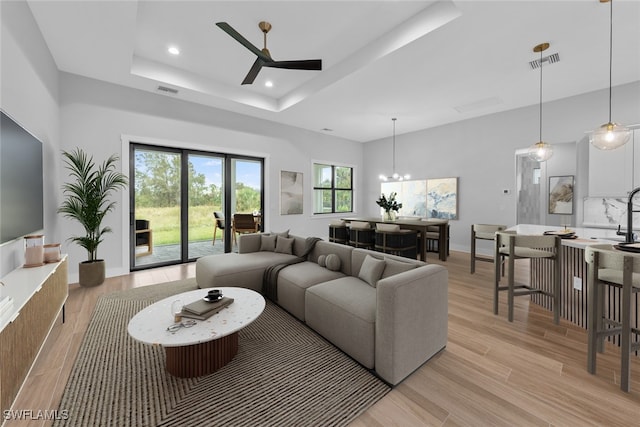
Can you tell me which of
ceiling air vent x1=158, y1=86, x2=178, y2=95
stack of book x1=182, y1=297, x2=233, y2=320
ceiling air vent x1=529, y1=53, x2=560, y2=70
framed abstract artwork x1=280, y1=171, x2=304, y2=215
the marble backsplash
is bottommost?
stack of book x1=182, y1=297, x2=233, y2=320

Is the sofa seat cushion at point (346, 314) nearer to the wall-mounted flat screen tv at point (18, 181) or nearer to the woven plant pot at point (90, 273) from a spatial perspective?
the wall-mounted flat screen tv at point (18, 181)

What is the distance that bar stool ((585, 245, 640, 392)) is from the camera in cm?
169

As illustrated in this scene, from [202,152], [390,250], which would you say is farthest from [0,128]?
[390,250]

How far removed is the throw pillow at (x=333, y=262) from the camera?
2963 mm

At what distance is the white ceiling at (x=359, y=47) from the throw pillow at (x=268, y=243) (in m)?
2.62

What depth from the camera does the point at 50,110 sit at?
3.27m

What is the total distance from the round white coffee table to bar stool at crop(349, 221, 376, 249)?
356cm

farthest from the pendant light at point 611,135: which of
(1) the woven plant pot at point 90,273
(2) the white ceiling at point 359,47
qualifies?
(1) the woven plant pot at point 90,273

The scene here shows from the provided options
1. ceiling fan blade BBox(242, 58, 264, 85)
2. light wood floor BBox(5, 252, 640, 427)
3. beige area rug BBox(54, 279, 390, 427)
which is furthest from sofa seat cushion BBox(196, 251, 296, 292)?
ceiling fan blade BBox(242, 58, 264, 85)

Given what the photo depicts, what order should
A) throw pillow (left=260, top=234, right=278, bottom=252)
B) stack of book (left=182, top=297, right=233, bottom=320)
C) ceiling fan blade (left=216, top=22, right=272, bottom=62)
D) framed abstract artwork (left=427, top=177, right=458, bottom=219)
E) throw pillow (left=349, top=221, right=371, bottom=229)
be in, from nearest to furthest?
stack of book (left=182, top=297, right=233, bottom=320), ceiling fan blade (left=216, top=22, right=272, bottom=62), throw pillow (left=260, top=234, right=278, bottom=252), throw pillow (left=349, top=221, right=371, bottom=229), framed abstract artwork (left=427, top=177, right=458, bottom=219)

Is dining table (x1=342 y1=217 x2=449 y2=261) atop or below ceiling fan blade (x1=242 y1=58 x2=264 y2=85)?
below

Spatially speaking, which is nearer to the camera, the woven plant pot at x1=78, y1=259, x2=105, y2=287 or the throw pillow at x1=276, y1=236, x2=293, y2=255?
the woven plant pot at x1=78, y1=259, x2=105, y2=287

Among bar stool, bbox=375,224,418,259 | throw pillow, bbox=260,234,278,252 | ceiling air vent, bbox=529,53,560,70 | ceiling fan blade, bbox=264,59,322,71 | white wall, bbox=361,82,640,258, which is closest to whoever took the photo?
ceiling fan blade, bbox=264,59,322,71

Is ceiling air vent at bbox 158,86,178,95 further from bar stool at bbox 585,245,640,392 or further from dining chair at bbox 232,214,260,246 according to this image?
bar stool at bbox 585,245,640,392
